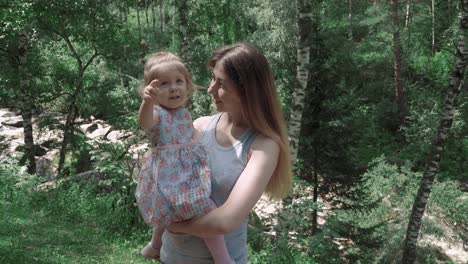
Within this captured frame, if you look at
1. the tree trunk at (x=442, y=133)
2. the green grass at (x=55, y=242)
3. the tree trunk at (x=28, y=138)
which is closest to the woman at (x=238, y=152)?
the green grass at (x=55, y=242)

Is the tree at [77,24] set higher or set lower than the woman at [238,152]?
higher

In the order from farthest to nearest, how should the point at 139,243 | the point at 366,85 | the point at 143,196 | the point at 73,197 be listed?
1. the point at 366,85
2. the point at 73,197
3. the point at 139,243
4. the point at 143,196

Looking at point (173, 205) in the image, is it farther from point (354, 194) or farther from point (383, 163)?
point (383, 163)

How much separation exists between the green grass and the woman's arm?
139 inches

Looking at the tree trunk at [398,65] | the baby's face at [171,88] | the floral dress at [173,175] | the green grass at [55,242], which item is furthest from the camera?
the tree trunk at [398,65]

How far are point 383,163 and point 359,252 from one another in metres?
5.49

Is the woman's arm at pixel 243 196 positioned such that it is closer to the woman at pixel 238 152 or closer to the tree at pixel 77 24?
the woman at pixel 238 152

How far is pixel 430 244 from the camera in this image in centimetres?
1081

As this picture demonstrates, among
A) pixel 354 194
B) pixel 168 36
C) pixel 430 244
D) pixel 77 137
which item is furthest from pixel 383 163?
pixel 168 36

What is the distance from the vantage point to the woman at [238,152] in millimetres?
1633

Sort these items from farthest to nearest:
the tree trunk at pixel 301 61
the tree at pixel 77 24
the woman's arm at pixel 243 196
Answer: the tree at pixel 77 24 < the tree trunk at pixel 301 61 < the woman's arm at pixel 243 196

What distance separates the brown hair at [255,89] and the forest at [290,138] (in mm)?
637

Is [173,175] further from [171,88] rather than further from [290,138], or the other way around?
[290,138]

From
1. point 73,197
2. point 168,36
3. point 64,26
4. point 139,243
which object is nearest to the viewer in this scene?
point 139,243
